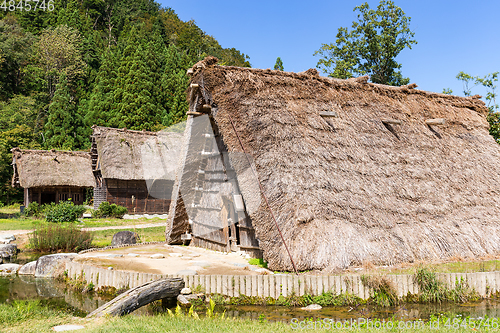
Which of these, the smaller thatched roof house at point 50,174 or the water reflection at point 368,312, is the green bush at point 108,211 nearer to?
the smaller thatched roof house at point 50,174

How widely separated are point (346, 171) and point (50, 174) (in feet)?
77.9

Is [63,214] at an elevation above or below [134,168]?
below

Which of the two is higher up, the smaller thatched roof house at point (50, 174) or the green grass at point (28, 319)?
the smaller thatched roof house at point (50, 174)

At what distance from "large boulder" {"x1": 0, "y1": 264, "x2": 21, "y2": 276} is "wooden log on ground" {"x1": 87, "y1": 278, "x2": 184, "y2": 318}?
5.53m

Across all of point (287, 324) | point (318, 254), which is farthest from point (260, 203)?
point (287, 324)

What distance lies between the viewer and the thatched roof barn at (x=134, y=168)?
25.4 m

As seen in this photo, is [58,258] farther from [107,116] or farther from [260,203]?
[107,116]

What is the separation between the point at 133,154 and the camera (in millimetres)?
26375

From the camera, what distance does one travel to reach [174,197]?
11.7m

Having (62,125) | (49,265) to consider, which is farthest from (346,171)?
(62,125)

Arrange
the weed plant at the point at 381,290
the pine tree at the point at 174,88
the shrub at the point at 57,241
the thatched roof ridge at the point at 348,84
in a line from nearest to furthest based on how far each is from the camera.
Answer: the weed plant at the point at 381,290 → the thatched roof ridge at the point at 348,84 → the shrub at the point at 57,241 → the pine tree at the point at 174,88

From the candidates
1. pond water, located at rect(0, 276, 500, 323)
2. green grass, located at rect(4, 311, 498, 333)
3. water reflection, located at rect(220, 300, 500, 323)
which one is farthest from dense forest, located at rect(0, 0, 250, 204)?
water reflection, located at rect(220, 300, 500, 323)

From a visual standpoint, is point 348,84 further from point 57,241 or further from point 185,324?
point 57,241

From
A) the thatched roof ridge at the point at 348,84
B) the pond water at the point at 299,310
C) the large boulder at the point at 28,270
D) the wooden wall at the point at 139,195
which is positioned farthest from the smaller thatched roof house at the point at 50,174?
the thatched roof ridge at the point at 348,84
